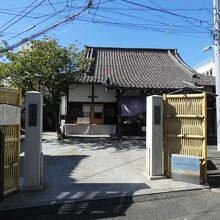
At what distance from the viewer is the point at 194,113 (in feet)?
29.5

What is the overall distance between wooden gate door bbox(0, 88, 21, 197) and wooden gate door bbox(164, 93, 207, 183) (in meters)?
4.08

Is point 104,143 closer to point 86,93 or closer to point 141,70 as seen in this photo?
point 86,93

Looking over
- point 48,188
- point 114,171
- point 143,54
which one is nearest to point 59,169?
point 114,171

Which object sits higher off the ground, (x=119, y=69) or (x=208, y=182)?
(x=119, y=69)

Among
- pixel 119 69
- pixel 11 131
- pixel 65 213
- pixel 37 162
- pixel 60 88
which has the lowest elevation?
pixel 65 213

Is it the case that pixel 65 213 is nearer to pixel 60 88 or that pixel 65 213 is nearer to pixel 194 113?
pixel 194 113

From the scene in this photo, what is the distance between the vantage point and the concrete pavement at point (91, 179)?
7.43 m

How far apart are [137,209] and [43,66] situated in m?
12.7

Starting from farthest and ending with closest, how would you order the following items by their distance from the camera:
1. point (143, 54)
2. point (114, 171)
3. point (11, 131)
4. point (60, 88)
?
1. point (143, 54)
2. point (60, 88)
3. point (114, 171)
4. point (11, 131)

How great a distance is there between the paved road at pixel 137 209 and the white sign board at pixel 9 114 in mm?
2005

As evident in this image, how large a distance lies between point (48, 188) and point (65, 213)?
6.24 ft

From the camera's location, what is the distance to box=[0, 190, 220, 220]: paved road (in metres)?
6.30

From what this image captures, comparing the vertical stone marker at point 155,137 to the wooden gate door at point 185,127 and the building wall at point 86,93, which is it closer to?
the wooden gate door at point 185,127

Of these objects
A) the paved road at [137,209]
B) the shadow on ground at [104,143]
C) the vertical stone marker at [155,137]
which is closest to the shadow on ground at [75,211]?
the paved road at [137,209]
